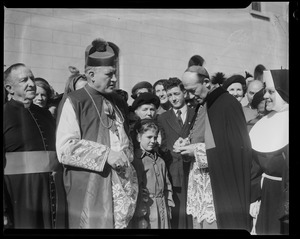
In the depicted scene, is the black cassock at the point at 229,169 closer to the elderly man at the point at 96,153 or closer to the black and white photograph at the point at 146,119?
the black and white photograph at the point at 146,119

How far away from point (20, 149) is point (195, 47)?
4.93 feet

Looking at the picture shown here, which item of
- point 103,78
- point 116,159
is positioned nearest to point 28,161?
point 116,159

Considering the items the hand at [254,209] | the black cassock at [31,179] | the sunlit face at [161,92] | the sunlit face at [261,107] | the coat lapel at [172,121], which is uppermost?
the sunlit face at [161,92]

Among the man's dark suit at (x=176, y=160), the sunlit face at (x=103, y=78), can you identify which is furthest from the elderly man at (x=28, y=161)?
the man's dark suit at (x=176, y=160)

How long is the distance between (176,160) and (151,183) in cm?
25

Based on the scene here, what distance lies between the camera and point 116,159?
16.6 feet

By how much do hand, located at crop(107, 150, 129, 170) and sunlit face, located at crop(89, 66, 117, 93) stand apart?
1.55ft

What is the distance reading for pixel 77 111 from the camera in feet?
16.6

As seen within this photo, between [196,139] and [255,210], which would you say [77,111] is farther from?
[255,210]

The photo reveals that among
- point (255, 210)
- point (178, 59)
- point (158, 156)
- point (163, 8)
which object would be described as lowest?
point (255, 210)

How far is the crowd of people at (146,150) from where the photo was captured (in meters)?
5.05

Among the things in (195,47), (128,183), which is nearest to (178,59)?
(195,47)

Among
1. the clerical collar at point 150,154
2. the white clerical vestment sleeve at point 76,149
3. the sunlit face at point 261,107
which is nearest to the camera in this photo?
the white clerical vestment sleeve at point 76,149

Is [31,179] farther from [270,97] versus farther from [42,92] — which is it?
[270,97]
